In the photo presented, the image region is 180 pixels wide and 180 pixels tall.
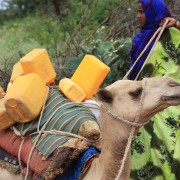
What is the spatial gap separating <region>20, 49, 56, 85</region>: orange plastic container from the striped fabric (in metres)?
0.27

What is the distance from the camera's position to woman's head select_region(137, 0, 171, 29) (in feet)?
15.6

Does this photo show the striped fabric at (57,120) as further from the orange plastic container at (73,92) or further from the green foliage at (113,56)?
the green foliage at (113,56)

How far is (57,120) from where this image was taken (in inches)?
161

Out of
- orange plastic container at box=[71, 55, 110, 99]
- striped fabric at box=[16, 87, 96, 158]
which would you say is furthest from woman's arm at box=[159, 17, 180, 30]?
striped fabric at box=[16, 87, 96, 158]

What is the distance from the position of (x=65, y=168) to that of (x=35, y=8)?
44.9ft

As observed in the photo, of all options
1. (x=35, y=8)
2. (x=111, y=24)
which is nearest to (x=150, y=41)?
(x=111, y=24)

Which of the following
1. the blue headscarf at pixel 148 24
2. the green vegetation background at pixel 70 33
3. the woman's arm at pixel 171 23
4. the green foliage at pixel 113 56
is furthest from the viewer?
the green vegetation background at pixel 70 33

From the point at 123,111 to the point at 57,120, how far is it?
0.95 m

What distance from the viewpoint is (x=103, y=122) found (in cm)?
337

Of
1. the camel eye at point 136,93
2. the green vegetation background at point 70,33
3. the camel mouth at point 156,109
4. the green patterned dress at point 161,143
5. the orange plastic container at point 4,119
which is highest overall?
the camel eye at point 136,93

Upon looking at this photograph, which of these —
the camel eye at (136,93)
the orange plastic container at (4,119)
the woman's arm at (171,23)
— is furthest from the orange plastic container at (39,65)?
the camel eye at (136,93)

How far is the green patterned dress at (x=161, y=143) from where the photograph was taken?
407 cm

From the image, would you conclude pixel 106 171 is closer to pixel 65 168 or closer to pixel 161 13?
pixel 65 168

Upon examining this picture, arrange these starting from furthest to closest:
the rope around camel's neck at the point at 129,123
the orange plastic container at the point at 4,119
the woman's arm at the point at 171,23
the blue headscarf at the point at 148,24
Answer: the blue headscarf at the point at 148,24, the woman's arm at the point at 171,23, the orange plastic container at the point at 4,119, the rope around camel's neck at the point at 129,123
